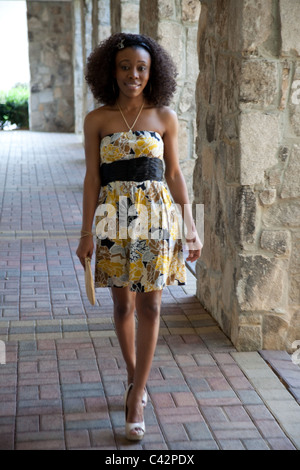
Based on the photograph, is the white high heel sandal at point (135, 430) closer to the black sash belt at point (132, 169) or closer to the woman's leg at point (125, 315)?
the woman's leg at point (125, 315)

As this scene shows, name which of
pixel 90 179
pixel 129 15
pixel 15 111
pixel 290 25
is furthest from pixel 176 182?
pixel 15 111

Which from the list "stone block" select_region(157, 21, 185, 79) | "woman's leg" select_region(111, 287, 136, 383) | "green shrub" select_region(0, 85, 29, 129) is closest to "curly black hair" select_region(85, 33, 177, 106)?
"woman's leg" select_region(111, 287, 136, 383)

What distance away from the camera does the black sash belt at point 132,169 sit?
2.42 m

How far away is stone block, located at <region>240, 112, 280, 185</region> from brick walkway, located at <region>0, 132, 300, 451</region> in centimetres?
90

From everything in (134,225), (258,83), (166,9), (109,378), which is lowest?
(109,378)

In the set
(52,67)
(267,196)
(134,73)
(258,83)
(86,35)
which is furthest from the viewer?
(52,67)

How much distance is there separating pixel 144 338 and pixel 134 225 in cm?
43

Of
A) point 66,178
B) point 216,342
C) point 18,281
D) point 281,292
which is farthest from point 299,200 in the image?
point 66,178

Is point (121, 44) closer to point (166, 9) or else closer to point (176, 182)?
point (176, 182)

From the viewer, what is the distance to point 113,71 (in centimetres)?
247

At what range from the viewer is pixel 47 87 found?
51.2 ft

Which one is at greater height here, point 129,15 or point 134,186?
point 129,15

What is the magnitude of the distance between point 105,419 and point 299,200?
143 centimetres

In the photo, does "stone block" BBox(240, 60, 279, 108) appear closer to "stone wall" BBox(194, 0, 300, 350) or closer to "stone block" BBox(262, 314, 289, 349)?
"stone wall" BBox(194, 0, 300, 350)
